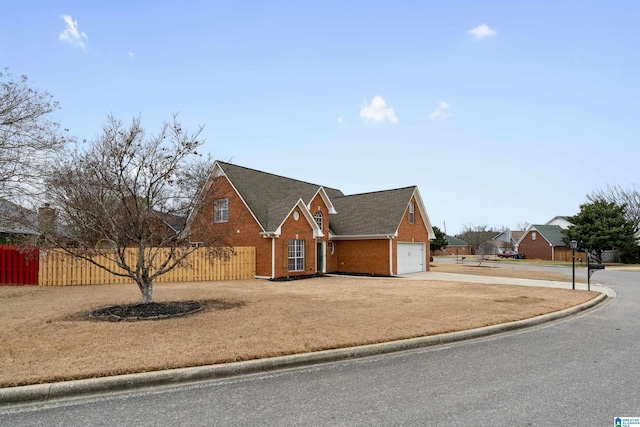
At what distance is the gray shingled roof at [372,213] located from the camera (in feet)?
80.2

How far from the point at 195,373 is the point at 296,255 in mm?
17056

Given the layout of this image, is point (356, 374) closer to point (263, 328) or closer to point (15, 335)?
point (263, 328)

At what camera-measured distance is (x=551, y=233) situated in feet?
189

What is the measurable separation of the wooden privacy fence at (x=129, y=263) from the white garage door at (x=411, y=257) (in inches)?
366

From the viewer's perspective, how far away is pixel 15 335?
726cm

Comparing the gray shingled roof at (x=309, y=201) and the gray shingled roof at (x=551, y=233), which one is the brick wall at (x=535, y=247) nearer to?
the gray shingled roof at (x=551, y=233)

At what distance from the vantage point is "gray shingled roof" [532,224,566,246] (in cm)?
5519

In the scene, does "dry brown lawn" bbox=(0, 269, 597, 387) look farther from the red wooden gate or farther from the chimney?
the red wooden gate

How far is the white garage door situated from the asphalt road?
18.4 metres

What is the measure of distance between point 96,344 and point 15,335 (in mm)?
1908

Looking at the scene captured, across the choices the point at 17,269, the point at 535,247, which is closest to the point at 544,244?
the point at 535,247

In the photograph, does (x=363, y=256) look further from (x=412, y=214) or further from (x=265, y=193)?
(x=265, y=193)

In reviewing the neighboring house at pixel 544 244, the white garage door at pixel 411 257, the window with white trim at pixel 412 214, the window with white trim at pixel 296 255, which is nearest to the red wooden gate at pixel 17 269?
the window with white trim at pixel 296 255

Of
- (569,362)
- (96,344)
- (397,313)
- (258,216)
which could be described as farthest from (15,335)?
(258,216)
